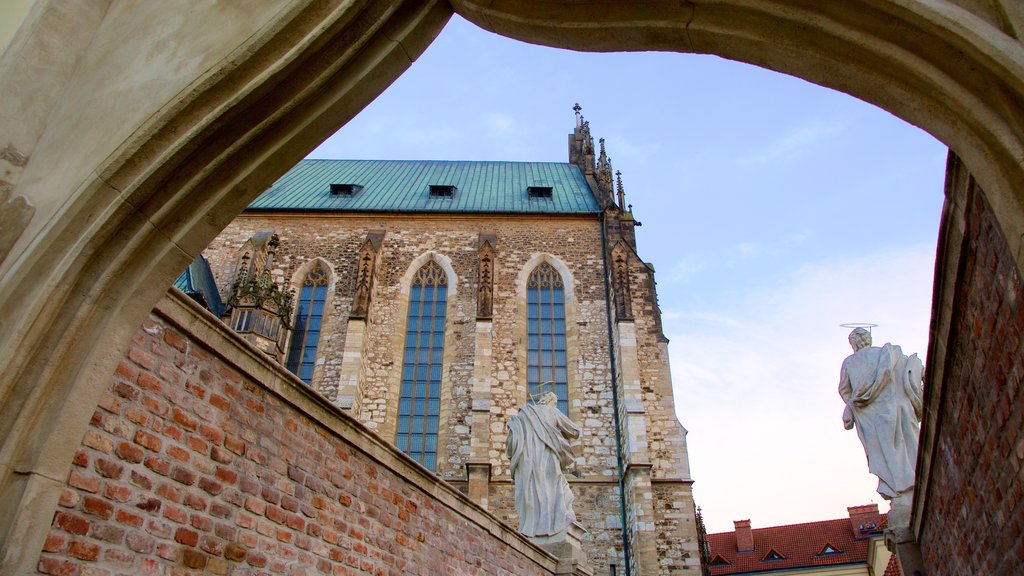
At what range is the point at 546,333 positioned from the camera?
61.3 feet

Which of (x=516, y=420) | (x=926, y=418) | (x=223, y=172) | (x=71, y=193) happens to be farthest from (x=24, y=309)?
(x=516, y=420)

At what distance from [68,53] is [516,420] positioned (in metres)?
6.95

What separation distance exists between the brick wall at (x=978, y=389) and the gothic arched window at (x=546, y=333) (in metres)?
13.5

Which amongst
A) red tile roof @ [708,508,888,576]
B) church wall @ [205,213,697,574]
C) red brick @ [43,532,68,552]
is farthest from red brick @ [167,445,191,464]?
red tile roof @ [708,508,888,576]

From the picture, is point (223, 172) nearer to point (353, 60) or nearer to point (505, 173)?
point (353, 60)

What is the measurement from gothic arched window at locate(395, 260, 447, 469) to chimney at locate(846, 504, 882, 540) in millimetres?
22631

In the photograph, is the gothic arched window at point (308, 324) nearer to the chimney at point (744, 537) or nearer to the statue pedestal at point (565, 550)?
the statue pedestal at point (565, 550)

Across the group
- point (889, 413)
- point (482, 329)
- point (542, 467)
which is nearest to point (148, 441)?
point (889, 413)

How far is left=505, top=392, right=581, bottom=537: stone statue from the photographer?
8.44m

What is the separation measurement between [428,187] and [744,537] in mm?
22207

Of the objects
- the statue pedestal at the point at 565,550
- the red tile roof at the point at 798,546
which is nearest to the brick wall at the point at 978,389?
the statue pedestal at the point at 565,550

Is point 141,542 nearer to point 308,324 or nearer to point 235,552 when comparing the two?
point 235,552

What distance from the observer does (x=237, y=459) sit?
3584 mm

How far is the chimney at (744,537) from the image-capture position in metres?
32.7
